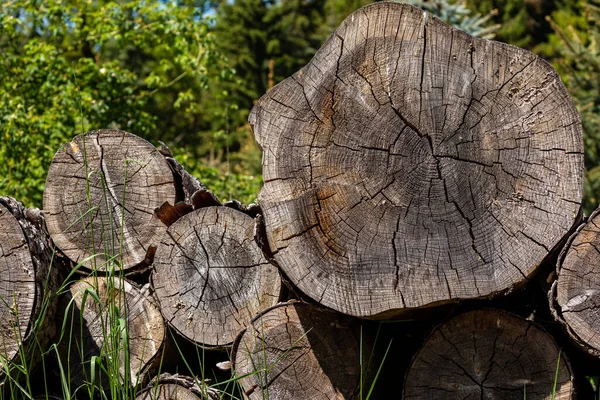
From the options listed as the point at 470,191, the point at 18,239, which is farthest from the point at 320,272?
the point at 18,239

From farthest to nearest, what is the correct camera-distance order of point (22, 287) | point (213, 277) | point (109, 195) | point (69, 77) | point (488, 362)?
point (69, 77)
point (109, 195)
point (213, 277)
point (22, 287)
point (488, 362)

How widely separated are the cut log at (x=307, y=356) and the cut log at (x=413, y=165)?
365mm

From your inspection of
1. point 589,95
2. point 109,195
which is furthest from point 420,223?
point 589,95

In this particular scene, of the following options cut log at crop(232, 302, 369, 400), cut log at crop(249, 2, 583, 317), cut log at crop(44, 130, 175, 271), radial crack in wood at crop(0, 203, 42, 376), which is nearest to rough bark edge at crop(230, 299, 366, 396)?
cut log at crop(232, 302, 369, 400)

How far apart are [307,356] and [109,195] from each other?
116 cm

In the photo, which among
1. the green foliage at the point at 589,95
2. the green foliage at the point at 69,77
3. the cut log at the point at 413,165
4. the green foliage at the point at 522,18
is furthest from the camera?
the green foliage at the point at 522,18

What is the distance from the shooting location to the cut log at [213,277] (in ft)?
9.91

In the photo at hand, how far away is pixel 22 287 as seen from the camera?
294 centimetres

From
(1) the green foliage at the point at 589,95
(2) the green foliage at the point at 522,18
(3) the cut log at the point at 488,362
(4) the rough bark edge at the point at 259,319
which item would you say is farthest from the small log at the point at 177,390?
(2) the green foliage at the point at 522,18

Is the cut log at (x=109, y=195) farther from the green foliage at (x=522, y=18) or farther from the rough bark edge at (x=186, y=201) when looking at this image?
the green foliage at (x=522, y=18)

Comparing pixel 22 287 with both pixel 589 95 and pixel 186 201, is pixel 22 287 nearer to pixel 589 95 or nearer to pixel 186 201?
pixel 186 201

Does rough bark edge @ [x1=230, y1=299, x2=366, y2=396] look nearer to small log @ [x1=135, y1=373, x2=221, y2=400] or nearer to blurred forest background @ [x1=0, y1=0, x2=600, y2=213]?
small log @ [x1=135, y1=373, x2=221, y2=400]

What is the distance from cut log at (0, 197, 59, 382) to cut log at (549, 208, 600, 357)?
1.78 meters

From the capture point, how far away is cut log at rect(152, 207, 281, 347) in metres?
3.02
